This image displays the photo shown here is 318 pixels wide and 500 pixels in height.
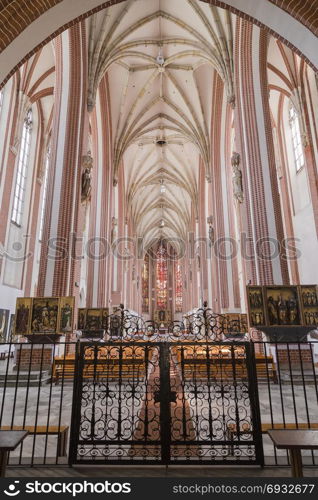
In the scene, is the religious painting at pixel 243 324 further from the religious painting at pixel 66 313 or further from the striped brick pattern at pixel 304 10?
the striped brick pattern at pixel 304 10

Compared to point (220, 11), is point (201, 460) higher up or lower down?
lower down

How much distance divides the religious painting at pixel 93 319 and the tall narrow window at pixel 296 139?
1062cm

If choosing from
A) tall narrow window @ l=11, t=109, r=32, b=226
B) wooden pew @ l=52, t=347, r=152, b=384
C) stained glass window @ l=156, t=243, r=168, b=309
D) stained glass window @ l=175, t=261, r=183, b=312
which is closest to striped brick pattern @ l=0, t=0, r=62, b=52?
wooden pew @ l=52, t=347, r=152, b=384

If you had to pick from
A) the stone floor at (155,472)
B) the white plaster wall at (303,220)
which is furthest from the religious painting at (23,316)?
the white plaster wall at (303,220)

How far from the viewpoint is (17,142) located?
Answer: 43.1 feet

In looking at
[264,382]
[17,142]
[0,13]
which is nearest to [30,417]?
[264,382]

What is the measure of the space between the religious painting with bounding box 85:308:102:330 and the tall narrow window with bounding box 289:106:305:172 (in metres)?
10.6

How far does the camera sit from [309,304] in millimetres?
7805

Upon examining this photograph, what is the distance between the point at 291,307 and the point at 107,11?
1265 cm

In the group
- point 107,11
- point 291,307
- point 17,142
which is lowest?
point 291,307

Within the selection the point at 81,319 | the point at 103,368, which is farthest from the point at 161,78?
the point at 103,368

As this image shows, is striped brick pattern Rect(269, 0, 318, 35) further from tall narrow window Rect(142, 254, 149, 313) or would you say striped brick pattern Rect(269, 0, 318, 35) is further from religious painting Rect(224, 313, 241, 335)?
tall narrow window Rect(142, 254, 149, 313)

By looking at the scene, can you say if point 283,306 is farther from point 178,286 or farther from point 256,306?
point 178,286

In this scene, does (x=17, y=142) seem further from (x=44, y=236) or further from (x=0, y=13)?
(x=0, y=13)
